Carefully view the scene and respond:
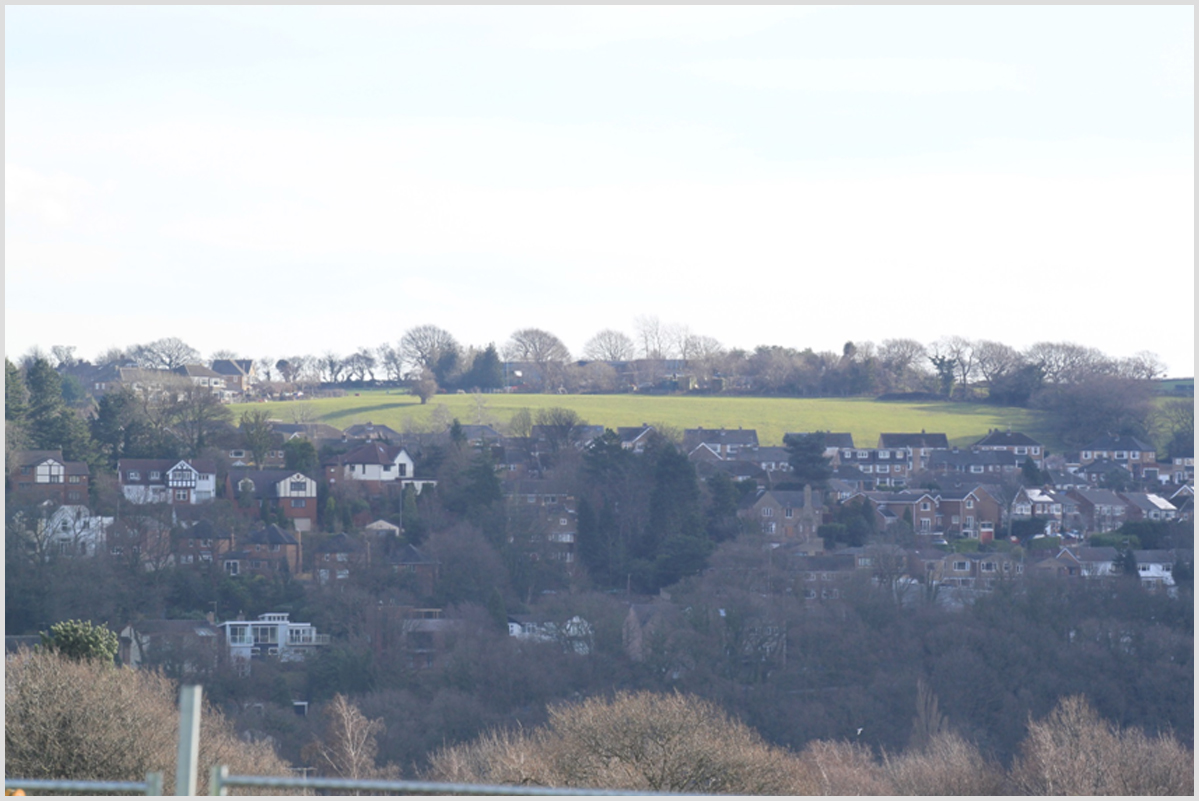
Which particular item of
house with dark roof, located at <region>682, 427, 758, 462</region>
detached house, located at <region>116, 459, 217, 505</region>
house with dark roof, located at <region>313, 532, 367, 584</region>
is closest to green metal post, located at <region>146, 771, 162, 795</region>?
house with dark roof, located at <region>313, 532, 367, 584</region>

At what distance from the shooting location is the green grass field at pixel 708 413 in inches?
2717

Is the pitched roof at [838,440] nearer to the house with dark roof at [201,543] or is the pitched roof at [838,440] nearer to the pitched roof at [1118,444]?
the pitched roof at [1118,444]

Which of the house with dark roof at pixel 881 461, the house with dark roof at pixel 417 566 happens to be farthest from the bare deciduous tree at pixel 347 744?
the house with dark roof at pixel 881 461

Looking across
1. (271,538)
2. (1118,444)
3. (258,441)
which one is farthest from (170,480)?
(1118,444)

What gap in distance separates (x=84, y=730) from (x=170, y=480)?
33762 mm

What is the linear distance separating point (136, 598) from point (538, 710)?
13.9 m

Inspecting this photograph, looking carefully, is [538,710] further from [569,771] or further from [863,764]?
[569,771]

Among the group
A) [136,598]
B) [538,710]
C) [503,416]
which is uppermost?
[503,416]

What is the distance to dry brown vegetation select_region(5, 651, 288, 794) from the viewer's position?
13961mm

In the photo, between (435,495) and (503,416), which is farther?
(503,416)

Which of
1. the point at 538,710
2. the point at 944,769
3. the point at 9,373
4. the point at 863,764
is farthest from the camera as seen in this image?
the point at 9,373

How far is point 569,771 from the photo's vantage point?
1650 centimetres

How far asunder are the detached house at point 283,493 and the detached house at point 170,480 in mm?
915

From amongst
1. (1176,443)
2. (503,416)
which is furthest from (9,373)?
(1176,443)
